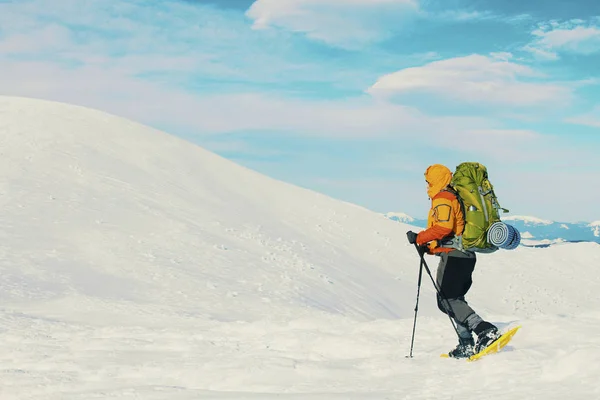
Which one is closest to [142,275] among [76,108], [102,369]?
[102,369]

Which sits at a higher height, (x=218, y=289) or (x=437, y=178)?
(x=437, y=178)

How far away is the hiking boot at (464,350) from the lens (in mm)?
6645

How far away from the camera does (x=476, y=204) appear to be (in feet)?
21.6

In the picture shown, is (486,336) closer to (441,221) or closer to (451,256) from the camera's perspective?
(451,256)

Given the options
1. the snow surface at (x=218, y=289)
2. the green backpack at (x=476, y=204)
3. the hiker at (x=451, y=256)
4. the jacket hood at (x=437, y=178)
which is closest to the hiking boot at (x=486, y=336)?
the hiker at (x=451, y=256)

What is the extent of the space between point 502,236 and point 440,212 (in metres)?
0.72

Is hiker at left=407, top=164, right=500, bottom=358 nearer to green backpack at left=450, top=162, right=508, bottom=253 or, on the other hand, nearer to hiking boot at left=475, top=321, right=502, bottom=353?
hiking boot at left=475, top=321, right=502, bottom=353

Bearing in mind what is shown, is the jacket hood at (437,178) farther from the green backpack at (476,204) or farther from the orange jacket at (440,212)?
the green backpack at (476,204)

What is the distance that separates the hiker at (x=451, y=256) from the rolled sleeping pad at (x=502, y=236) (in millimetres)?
340

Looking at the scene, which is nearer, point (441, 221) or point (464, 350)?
point (441, 221)

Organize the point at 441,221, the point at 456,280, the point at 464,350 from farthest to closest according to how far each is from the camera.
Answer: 1. the point at 456,280
2. the point at 464,350
3. the point at 441,221

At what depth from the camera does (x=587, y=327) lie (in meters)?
7.61

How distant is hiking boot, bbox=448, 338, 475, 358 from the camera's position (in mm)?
6645

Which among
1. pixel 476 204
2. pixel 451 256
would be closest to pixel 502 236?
pixel 476 204
